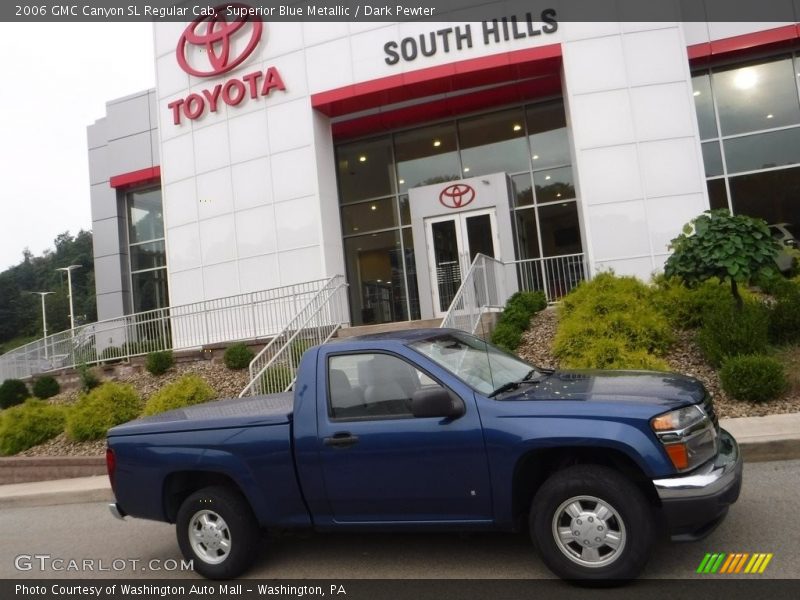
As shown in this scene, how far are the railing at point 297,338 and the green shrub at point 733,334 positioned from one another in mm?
5723

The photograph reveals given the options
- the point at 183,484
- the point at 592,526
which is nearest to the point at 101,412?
the point at 183,484

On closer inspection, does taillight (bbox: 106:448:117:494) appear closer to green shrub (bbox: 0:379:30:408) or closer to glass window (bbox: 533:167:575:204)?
green shrub (bbox: 0:379:30:408)

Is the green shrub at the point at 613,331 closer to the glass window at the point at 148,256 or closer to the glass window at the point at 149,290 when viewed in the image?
the glass window at the point at 149,290

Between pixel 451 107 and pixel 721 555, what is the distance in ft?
45.4

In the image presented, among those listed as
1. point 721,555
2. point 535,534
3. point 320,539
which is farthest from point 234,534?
point 721,555

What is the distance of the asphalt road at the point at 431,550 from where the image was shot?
403 centimetres

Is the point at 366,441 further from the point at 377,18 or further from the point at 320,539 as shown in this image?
the point at 377,18

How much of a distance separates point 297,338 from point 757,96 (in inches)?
501

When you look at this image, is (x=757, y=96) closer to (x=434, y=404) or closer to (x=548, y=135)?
(x=548, y=135)

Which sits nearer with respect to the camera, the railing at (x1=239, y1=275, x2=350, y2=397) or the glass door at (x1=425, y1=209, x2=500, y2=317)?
the railing at (x1=239, y1=275, x2=350, y2=397)

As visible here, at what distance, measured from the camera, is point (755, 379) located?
7.20m

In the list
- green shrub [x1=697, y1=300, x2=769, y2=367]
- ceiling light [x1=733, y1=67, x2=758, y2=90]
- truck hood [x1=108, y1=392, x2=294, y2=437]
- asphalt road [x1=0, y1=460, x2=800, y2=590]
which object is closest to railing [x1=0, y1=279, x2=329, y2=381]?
green shrub [x1=697, y1=300, x2=769, y2=367]

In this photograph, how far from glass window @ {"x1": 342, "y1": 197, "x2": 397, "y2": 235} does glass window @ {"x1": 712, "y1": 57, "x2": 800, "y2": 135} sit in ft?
29.0

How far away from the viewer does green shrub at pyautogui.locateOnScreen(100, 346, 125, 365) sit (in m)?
15.2
